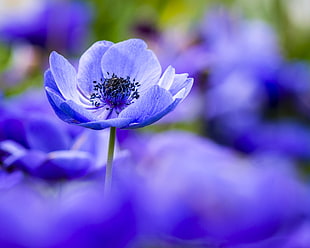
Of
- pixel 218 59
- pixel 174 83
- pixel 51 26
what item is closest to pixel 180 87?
pixel 174 83

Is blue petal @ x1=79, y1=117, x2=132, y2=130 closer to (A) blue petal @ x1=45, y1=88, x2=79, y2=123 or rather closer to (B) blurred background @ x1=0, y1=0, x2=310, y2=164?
(A) blue petal @ x1=45, y1=88, x2=79, y2=123

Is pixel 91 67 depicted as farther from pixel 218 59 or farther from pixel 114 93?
pixel 218 59

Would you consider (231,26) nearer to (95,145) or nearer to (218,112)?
(218,112)

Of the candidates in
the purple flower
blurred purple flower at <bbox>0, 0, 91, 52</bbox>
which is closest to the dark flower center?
the purple flower

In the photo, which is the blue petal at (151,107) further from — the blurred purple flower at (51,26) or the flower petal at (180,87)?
the blurred purple flower at (51,26)

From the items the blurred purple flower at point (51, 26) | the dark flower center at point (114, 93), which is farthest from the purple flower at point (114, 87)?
the blurred purple flower at point (51, 26)

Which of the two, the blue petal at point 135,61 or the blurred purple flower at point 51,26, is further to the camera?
the blurred purple flower at point 51,26

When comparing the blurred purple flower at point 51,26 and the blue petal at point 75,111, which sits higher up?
the blurred purple flower at point 51,26

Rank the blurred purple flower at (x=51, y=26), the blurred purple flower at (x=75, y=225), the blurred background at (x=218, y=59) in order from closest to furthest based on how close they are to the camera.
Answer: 1. the blurred purple flower at (x=75, y=225)
2. the blurred background at (x=218, y=59)
3. the blurred purple flower at (x=51, y=26)
